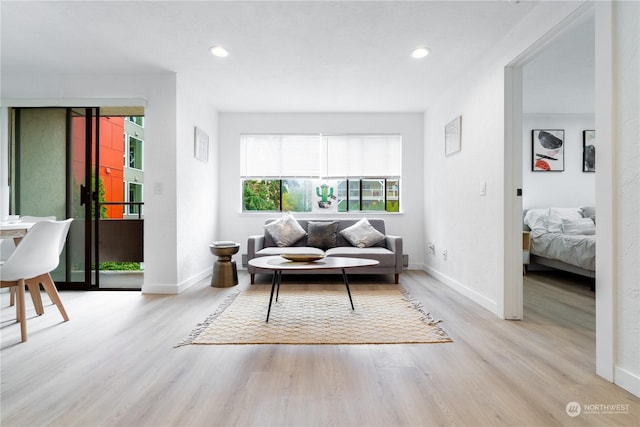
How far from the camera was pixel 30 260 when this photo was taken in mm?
2322

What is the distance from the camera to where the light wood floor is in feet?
4.55

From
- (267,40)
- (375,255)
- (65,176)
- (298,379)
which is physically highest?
(267,40)

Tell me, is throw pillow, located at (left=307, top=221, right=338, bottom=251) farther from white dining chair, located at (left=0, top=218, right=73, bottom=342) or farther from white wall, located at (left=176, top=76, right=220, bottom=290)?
white dining chair, located at (left=0, top=218, right=73, bottom=342)

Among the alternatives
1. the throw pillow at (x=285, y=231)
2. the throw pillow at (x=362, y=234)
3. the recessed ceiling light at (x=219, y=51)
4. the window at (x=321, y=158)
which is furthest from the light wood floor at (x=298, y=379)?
the window at (x=321, y=158)

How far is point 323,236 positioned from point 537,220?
126 inches

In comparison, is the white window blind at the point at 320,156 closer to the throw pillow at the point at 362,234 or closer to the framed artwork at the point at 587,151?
the throw pillow at the point at 362,234

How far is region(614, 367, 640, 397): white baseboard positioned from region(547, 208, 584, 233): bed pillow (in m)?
3.47

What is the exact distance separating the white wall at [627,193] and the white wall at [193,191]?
12.0 feet

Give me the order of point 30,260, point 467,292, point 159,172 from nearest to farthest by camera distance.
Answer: point 30,260 → point 467,292 → point 159,172

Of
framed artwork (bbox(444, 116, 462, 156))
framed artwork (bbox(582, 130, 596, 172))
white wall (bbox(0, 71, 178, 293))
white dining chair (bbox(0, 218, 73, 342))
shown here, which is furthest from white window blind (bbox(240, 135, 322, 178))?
framed artwork (bbox(582, 130, 596, 172))

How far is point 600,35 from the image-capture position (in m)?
1.74

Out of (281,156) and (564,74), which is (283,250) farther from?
(564,74)

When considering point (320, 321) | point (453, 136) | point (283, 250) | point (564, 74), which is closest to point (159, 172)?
point (283, 250)

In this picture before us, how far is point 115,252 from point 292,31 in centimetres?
329
